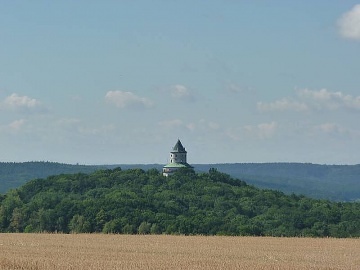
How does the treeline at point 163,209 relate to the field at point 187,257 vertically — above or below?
above

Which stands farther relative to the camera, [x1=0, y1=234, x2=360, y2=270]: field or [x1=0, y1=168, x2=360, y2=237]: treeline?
[x1=0, y1=168, x2=360, y2=237]: treeline

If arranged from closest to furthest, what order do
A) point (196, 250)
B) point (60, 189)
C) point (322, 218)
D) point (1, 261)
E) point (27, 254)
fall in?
1. point (1, 261)
2. point (27, 254)
3. point (196, 250)
4. point (322, 218)
5. point (60, 189)

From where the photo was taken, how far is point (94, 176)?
552 ft

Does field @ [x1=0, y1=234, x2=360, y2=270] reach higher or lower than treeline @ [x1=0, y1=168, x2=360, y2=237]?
lower

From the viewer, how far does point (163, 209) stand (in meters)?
126

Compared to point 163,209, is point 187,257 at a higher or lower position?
lower

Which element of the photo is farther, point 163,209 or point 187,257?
point 163,209

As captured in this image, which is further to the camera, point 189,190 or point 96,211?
point 189,190

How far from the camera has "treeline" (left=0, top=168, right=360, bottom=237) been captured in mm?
107625

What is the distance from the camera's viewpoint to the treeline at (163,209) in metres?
108

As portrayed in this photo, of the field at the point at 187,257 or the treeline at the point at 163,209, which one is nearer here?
the field at the point at 187,257

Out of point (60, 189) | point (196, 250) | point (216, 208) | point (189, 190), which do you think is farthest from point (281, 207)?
point (196, 250)

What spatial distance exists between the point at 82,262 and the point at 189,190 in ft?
392

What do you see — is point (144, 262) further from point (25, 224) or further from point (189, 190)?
point (189, 190)
